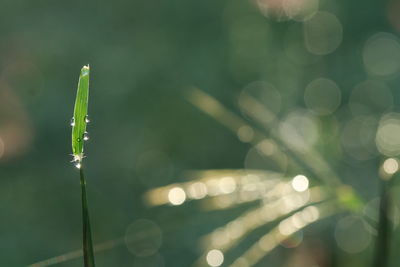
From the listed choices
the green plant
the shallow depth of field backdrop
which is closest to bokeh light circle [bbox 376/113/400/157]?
the shallow depth of field backdrop

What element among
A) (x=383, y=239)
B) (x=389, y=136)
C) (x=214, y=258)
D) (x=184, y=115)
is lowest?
(x=383, y=239)

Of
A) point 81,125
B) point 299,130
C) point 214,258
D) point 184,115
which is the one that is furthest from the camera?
point 184,115

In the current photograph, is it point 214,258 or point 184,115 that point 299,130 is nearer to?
point 184,115

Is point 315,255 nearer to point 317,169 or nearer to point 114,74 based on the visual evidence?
point 317,169

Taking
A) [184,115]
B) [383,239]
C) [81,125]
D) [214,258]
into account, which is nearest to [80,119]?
[81,125]

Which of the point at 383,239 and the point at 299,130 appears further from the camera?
the point at 299,130

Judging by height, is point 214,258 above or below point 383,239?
above

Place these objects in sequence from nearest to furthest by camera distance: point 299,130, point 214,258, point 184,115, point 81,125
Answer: point 81,125 → point 214,258 → point 299,130 → point 184,115

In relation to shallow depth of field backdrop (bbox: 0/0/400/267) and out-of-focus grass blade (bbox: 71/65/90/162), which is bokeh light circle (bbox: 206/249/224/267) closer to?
shallow depth of field backdrop (bbox: 0/0/400/267)
